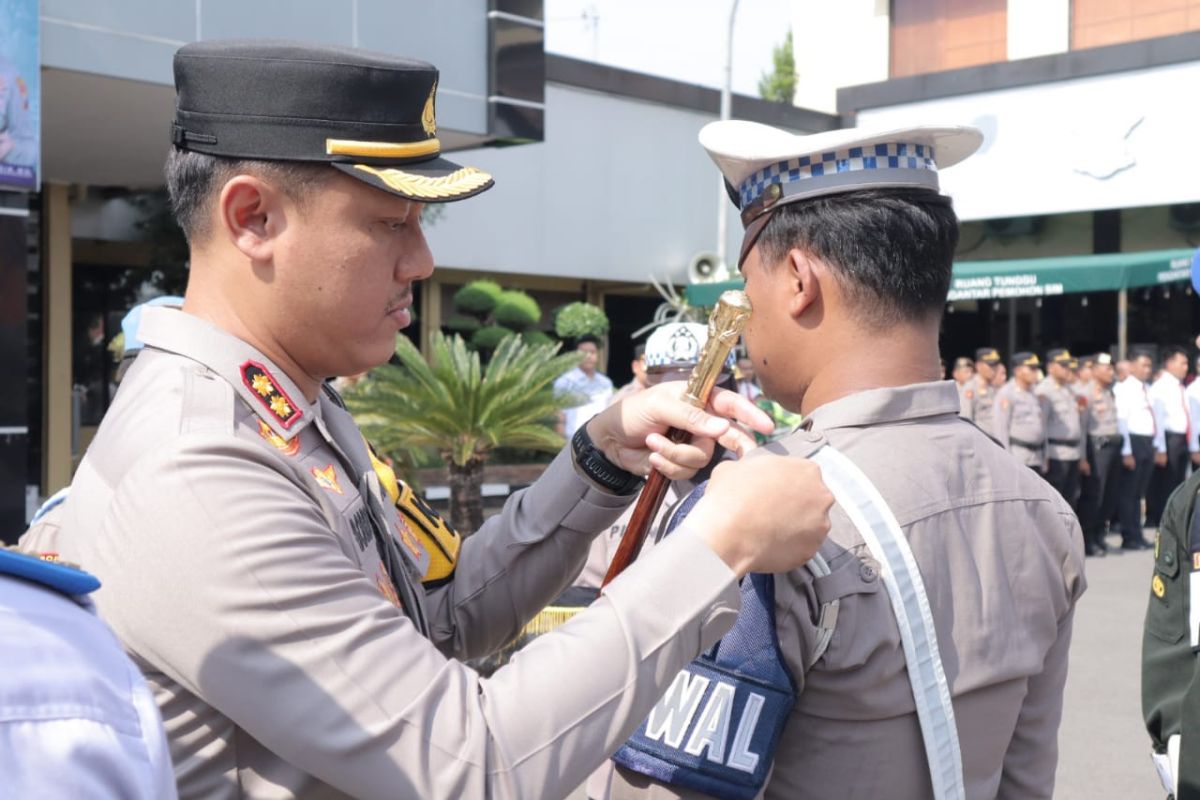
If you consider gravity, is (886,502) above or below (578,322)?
below

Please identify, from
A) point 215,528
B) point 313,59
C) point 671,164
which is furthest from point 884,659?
point 671,164

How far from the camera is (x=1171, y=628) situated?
106 inches

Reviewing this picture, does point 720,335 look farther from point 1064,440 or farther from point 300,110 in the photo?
point 1064,440

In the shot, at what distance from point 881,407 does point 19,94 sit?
7297mm

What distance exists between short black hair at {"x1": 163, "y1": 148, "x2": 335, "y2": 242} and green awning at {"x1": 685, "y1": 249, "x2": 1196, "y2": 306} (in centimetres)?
1412

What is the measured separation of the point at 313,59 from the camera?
154 centimetres

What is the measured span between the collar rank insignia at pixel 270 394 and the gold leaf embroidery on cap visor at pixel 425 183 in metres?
0.30

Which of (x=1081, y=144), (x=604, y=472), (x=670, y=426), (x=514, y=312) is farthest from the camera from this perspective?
(x=1081, y=144)

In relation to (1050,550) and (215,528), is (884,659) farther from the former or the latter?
(215,528)

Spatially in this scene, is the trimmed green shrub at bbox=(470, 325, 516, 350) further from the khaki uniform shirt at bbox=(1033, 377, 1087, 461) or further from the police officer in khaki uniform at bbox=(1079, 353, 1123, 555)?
the police officer in khaki uniform at bbox=(1079, 353, 1123, 555)

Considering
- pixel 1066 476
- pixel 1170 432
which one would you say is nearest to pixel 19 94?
pixel 1066 476

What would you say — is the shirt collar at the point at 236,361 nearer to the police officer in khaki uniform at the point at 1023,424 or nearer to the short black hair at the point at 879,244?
the short black hair at the point at 879,244

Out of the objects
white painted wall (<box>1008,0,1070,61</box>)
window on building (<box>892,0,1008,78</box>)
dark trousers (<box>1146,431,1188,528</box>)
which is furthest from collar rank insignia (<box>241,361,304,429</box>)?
window on building (<box>892,0,1008,78</box>)

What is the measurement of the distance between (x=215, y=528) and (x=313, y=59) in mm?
650
